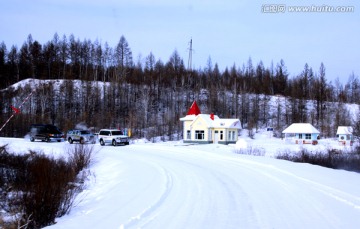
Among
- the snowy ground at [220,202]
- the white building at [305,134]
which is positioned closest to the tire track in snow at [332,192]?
the snowy ground at [220,202]

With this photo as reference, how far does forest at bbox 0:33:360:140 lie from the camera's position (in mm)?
72438

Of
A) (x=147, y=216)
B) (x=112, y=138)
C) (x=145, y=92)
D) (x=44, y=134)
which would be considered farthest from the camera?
(x=145, y=92)

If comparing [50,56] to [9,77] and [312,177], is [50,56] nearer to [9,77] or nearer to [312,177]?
[9,77]

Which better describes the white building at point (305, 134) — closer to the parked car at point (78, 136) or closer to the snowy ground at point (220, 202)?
the parked car at point (78, 136)

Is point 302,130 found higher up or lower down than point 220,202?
higher up

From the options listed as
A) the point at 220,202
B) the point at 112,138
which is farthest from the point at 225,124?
the point at 220,202

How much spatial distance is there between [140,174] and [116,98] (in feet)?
226

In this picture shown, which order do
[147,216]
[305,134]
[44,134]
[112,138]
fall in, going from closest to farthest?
1. [147,216]
2. [112,138]
3. [44,134]
4. [305,134]

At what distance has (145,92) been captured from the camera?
275 ft

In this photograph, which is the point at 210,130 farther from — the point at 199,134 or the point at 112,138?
the point at 112,138

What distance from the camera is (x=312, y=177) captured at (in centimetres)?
1482

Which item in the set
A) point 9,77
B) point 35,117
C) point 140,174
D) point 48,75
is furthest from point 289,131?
point 9,77

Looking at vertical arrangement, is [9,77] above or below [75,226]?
above

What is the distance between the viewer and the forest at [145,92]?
238 ft
